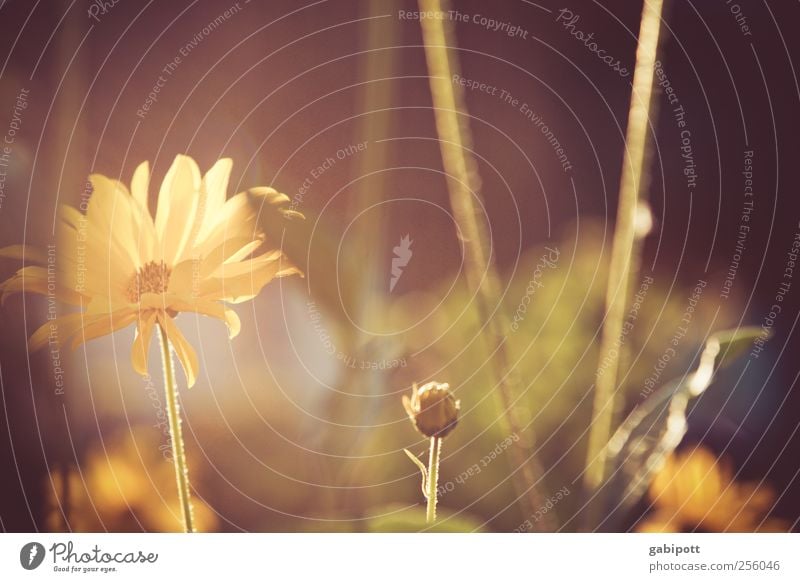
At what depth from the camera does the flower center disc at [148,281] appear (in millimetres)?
423

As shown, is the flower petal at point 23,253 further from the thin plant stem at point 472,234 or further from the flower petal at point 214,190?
the thin plant stem at point 472,234

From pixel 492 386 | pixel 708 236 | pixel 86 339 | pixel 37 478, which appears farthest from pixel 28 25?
pixel 708 236

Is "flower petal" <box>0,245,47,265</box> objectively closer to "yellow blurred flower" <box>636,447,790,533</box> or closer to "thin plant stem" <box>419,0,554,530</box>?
"thin plant stem" <box>419,0,554,530</box>

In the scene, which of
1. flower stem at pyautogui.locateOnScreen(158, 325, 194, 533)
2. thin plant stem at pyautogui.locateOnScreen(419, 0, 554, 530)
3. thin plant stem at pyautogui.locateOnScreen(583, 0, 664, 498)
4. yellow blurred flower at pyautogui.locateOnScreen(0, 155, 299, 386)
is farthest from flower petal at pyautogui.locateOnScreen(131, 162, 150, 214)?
thin plant stem at pyautogui.locateOnScreen(583, 0, 664, 498)

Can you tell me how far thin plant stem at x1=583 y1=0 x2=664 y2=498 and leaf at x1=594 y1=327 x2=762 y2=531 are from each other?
0.01m

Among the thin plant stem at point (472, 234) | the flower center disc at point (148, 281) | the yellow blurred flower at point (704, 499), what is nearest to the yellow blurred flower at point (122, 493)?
the flower center disc at point (148, 281)

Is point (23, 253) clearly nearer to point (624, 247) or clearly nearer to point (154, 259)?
point (154, 259)

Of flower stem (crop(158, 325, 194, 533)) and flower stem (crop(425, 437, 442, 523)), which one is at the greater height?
flower stem (crop(158, 325, 194, 533))

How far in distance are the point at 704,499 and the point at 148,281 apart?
0.48m

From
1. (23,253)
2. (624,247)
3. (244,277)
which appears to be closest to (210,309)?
(244,277)

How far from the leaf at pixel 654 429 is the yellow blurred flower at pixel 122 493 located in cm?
33

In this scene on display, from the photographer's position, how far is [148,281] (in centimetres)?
43

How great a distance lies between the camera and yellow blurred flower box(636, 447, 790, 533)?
508 millimetres

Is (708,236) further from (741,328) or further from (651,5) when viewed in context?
(651,5)
